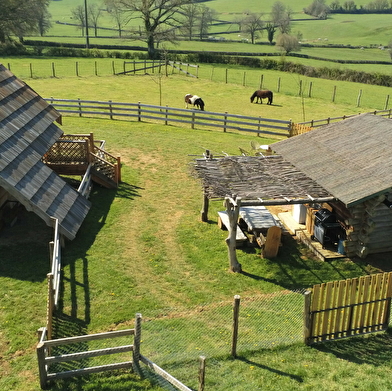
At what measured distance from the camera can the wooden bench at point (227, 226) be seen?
43.6 feet

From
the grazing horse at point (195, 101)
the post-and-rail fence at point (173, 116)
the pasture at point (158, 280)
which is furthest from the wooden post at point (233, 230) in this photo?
the grazing horse at point (195, 101)

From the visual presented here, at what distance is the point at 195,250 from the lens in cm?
1318

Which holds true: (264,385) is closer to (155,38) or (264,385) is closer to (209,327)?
(209,327)

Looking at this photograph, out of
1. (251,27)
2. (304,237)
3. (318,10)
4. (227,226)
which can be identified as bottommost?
(304,237)

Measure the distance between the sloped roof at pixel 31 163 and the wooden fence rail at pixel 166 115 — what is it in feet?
39.2

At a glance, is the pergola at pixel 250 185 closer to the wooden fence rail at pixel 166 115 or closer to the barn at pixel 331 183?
the barn at pixel 331 183

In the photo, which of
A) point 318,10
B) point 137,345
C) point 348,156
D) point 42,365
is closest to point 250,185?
point 348,156

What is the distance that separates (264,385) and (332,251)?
19.8 feet

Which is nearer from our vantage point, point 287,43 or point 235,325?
point 235,325

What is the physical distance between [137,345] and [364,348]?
461 centimetres

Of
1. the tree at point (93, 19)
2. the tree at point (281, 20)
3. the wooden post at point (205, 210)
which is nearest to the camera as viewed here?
the wooden post at point (205, 210)

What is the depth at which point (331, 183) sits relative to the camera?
41.9ft

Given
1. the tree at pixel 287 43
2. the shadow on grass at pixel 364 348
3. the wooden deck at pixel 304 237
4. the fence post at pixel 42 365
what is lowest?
the wooden deck at pixel 304 237

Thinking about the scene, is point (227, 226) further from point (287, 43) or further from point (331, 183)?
point (287, 43)
